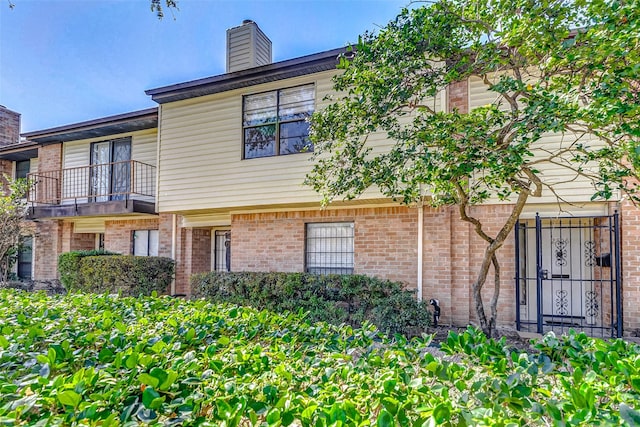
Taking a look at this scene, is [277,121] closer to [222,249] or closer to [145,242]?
[222,249]

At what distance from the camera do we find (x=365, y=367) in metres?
2.14

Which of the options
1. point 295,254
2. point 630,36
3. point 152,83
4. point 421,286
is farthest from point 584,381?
point 152,83

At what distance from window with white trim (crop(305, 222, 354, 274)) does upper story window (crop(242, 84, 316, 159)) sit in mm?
2067

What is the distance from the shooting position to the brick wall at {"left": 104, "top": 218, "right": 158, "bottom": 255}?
487 inches

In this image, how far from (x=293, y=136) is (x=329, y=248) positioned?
2937 millimetres

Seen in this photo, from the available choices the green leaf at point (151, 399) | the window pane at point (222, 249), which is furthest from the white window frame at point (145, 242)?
the green leaf at point (151, 399)

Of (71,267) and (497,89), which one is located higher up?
(497,89)

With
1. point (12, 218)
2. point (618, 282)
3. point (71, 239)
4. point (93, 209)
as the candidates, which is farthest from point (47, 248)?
point (618, 282)

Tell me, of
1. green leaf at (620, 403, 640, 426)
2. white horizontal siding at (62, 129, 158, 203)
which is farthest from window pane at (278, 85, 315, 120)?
green leaf at (620, 403, 640, 426)

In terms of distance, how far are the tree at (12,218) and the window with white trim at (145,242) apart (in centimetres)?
350

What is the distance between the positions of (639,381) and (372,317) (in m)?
5.38

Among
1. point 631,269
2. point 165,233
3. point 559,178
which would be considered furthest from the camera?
point 165,233

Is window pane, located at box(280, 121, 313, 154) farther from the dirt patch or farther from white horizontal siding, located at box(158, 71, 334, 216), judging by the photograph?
the dirt patch

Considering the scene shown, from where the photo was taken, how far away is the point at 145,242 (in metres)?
12.5
